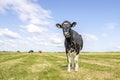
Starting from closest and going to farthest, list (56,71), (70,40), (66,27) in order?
(66,27)
(70,40)
(56,71)

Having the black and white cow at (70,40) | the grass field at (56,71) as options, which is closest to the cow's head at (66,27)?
the black and white cow at (70,40)

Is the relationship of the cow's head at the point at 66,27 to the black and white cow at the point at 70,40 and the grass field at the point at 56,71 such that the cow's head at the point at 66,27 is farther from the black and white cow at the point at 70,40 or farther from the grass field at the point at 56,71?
the grass field at the point at 56,71

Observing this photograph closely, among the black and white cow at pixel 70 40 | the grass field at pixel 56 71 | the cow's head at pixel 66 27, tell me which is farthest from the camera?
the black and white cow at pixel 70 40

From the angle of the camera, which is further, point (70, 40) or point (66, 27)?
point (70, 40)

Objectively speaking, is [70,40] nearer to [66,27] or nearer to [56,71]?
[66,27]

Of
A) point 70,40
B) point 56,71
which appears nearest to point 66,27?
point 70,40

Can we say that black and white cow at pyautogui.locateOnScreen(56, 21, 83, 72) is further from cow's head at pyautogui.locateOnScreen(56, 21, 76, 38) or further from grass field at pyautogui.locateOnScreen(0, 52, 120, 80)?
grass field at pyautogui.locateOnScreen(0, 52, 120, 80)

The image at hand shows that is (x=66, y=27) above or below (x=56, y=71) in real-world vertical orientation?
above

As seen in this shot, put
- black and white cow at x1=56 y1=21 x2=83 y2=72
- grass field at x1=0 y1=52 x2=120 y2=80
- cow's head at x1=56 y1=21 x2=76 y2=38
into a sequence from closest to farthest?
1. grass field at x1=0 y1=52 x2=120 y2=80
2. cow's head at x1=56 y1=21 x2=76 y2=38
3. black and white cow at x1=56 y1=21 x2=83 y2=72

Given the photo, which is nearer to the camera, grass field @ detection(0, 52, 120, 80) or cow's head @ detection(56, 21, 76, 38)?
grass field @ detection(0, 52, 120, 80)

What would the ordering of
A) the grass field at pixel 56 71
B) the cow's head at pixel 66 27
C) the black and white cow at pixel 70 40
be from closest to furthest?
the grass field at pixel 56 71 → the cow's head at pixel 66 27 → the black and white cow at pixel 70 40

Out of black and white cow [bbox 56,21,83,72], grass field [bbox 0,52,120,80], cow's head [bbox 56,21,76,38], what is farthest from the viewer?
black and white cow [bbox 56,21,83,72]

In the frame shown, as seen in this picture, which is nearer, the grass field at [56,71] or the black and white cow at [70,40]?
the grass field at [56,71]

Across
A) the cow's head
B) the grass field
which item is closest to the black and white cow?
the cow's head
